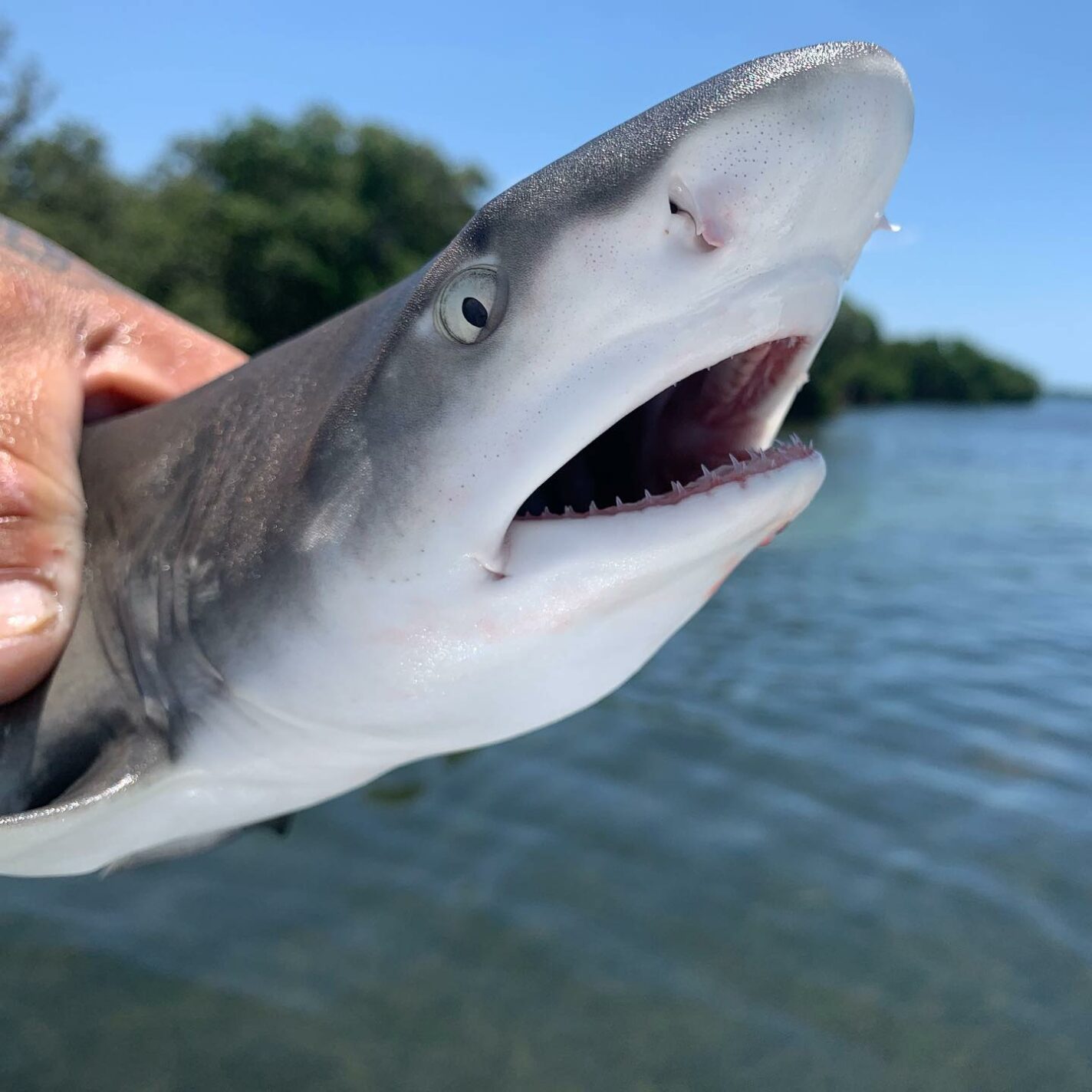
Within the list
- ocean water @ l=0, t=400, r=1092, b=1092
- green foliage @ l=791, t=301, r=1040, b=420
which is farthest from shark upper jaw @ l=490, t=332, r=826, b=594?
green foliage @ l=791, t=301, r=1040, b=420

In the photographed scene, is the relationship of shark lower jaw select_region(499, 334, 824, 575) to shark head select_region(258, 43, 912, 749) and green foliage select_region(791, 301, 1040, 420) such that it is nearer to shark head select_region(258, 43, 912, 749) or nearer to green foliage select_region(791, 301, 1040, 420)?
shark head select_region(258, 43, 912, 749)

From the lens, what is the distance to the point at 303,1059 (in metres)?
2.78

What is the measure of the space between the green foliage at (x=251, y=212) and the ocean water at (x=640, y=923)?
22.6 metres

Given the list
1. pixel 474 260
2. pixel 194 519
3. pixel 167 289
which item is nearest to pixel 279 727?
pixel 194 519

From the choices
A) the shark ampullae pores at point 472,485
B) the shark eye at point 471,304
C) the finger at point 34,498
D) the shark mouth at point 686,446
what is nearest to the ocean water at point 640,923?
the shark ampullae pores at point 472,485

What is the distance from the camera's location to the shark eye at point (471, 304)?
135 cm

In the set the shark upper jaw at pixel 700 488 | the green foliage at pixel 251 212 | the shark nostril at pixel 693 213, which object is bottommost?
the shark upper jaw at pixel 700 488

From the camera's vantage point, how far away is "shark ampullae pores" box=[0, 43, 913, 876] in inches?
47.8

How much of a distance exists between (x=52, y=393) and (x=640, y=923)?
263 cm

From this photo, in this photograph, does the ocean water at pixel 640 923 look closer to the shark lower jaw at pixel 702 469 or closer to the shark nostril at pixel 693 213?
the shark lower jaw at pixel 702 469

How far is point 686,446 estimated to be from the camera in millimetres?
1581

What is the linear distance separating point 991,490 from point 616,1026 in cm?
1721

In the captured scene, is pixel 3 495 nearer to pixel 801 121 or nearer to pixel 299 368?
pixel 299 368

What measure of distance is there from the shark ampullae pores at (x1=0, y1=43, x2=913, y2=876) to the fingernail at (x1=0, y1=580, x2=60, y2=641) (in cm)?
12
